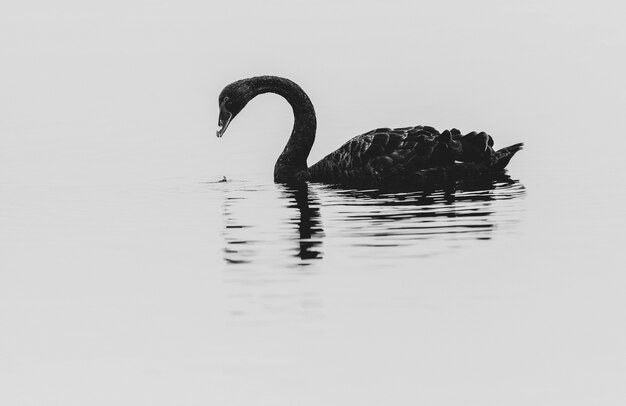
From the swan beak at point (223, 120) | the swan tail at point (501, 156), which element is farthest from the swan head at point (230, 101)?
the swan tail at point (501, 156)

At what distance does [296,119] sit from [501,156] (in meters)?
2.41

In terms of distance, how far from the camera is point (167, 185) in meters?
11.8

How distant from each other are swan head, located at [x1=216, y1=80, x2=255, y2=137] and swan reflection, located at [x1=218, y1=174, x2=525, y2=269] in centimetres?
103

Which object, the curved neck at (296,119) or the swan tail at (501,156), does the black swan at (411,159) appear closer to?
the swan tail at (501,156)

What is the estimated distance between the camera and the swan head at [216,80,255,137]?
1198 cm

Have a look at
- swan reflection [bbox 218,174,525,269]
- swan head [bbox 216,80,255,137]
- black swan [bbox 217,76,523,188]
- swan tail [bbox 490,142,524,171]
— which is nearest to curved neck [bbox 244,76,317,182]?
swan head [bbox 216,80,255,137]

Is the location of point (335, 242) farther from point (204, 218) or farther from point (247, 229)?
point (204, 218)

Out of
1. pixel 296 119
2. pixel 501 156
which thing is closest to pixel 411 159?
pixel 501 156

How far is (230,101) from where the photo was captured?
12.0 meters

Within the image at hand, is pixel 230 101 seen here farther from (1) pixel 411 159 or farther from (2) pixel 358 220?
(2) pixel 358 220

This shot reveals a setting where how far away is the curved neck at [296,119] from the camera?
1224 cm

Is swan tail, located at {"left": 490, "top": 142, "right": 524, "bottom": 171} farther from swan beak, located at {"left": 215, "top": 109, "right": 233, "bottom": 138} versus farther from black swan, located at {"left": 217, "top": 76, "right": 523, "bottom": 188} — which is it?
swan beak, located at {"left": 215, "top": 109, "right": 233, "bottom": 138}

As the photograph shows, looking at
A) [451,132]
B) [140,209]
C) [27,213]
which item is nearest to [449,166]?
[451,132]

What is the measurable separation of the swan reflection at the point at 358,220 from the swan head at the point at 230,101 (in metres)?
1.03
